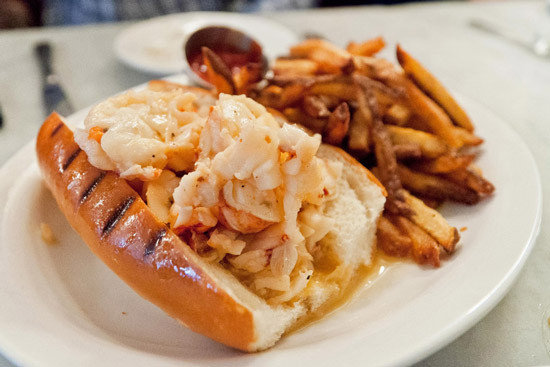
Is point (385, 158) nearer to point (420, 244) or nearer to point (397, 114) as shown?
point (397, 114)

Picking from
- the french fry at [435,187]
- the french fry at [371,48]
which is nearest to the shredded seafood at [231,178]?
the french fry at [435,187]

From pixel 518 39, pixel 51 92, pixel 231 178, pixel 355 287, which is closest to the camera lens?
pixel 231 178

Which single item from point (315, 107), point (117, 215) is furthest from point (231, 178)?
point (315, 107)

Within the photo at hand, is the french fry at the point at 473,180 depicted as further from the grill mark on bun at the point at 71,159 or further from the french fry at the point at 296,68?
the grill mark on bun at the point at 71,159

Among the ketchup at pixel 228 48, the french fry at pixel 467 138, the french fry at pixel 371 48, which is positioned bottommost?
the ketchup at pixel 228 48

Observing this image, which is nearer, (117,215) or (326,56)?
(117,215)

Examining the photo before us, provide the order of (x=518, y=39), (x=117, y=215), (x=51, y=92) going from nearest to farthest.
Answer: (x=117, y=215) < (x=51, y=92) < (x=518, y=39)

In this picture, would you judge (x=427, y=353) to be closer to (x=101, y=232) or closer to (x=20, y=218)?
(x=101, y=232)
